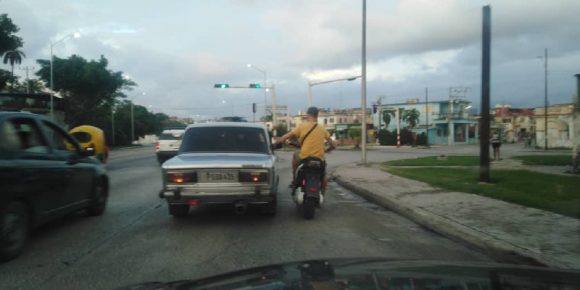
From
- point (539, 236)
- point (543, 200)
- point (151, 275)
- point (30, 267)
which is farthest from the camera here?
point (543, 200)

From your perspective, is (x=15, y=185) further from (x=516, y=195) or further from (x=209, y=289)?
(x=516, y=195)

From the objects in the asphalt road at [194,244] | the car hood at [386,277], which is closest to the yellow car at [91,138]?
the asphalt road at [194,244]

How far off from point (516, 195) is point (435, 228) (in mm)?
3553

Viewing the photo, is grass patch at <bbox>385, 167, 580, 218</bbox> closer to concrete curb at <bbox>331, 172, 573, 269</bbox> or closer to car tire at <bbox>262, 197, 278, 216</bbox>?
concrete curb at <bbox>331, 172, 573, 269</bbox>

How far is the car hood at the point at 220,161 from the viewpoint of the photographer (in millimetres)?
7668

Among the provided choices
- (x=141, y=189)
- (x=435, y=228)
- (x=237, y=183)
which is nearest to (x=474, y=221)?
(x=435, y=228)

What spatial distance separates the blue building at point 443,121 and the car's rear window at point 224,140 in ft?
228

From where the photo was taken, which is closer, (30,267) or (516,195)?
(30,267)

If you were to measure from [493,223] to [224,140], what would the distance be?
457cm

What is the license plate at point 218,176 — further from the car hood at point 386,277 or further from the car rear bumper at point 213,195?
the car hood at point 386,277

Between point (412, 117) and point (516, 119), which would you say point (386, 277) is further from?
point (516, 119)

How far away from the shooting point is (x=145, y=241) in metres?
6.87

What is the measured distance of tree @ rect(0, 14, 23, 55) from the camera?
114ft

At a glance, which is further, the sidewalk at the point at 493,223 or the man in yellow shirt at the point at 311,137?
the man in yellow shirt at the point at 311,137
